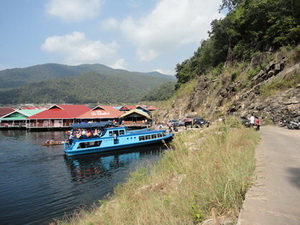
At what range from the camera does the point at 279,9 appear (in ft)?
96.6

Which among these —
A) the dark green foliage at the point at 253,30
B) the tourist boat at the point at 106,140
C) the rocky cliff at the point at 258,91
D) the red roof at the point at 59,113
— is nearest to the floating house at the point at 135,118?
the red roof at the point at 59,113

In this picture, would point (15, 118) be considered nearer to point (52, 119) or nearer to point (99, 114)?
point (52, 119)

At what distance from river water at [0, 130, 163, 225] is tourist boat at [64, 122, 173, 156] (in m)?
1.38

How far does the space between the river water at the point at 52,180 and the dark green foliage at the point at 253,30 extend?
972 inches

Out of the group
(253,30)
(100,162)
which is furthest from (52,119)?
(253,30)

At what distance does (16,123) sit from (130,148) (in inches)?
2038

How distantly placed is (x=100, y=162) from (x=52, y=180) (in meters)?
7.16

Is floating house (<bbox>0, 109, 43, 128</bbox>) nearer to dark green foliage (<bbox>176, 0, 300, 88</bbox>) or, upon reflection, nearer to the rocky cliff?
the rocky cliff

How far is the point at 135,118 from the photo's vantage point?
56.1m

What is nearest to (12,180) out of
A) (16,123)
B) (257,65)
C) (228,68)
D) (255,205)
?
(255,205)

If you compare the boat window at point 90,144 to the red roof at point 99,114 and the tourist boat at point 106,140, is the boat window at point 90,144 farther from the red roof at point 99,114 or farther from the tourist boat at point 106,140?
the red roof at point 99,114

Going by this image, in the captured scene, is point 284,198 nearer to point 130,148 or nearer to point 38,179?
point 38,179

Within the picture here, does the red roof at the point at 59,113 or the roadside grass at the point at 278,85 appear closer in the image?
the roadside grass at the point at 278,85

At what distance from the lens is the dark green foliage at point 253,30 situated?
2814 centimetres
